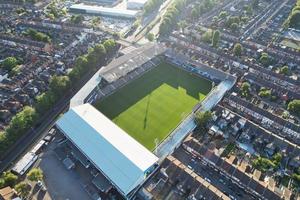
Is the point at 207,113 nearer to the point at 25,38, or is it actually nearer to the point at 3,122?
the point at 3,122

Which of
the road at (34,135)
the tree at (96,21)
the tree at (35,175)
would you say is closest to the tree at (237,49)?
the road at (34,135)

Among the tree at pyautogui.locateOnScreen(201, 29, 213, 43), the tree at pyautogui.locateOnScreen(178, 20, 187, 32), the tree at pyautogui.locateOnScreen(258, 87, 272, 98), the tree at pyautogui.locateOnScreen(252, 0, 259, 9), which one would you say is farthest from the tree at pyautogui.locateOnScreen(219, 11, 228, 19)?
the tree at pyautogui.locateOnScreen(258, 87, 272, 98)

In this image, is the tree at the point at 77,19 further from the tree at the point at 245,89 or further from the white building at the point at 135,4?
the tree at the point at 245,89

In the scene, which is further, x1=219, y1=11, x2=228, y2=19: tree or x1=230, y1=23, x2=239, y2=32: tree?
x1=219, y1=11, x2=228, y2=19: tree

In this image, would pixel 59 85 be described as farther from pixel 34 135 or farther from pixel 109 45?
pixel 109 45

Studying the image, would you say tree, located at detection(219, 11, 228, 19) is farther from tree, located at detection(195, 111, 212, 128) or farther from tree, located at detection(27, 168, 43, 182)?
tree, located at detection(27, 168, 43, 182)

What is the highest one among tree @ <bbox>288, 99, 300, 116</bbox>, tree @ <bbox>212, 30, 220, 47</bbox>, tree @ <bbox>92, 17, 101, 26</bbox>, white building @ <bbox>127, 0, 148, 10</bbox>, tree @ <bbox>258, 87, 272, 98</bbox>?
tree @ <bbox>92, 17, 101, 26</bbox>

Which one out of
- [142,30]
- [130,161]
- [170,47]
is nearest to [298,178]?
[130,161]
